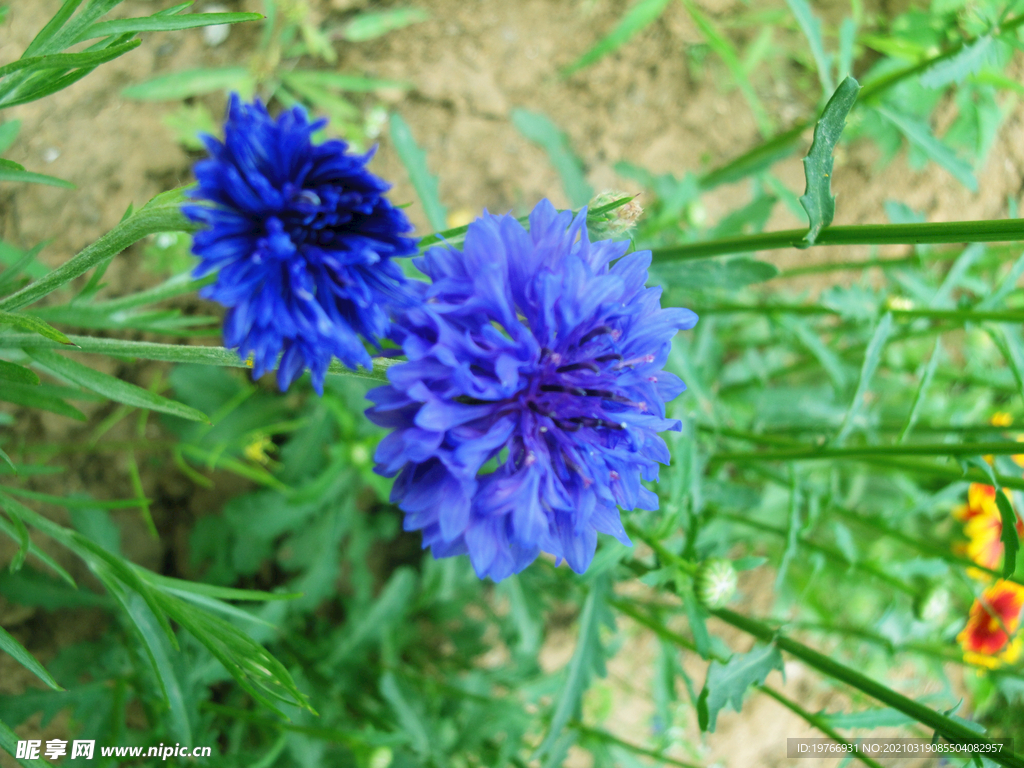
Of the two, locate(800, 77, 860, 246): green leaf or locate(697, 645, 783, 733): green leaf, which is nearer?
locate(800, 77, 860, 246): green leaf

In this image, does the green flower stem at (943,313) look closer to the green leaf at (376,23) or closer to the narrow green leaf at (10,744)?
the green leaf at (376,23)

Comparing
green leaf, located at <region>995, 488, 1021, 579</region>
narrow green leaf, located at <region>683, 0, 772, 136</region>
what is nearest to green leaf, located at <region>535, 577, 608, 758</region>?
green leaf, located at <region>995, 488, 1021, 579</region>

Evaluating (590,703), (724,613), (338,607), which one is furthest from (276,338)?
(590,703)

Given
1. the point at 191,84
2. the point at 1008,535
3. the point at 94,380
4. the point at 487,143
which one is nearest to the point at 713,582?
the point at 1008,535

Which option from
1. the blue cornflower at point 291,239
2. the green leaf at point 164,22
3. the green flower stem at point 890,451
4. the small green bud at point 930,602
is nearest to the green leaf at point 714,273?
the green flower stem at point 890,451

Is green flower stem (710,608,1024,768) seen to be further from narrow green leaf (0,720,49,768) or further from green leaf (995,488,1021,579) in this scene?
narrow green leaf (0,720,49,768)

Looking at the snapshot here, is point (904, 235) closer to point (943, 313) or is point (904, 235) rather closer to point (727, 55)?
point (943, 313)

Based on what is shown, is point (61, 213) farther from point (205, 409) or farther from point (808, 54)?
point (808, 54)
